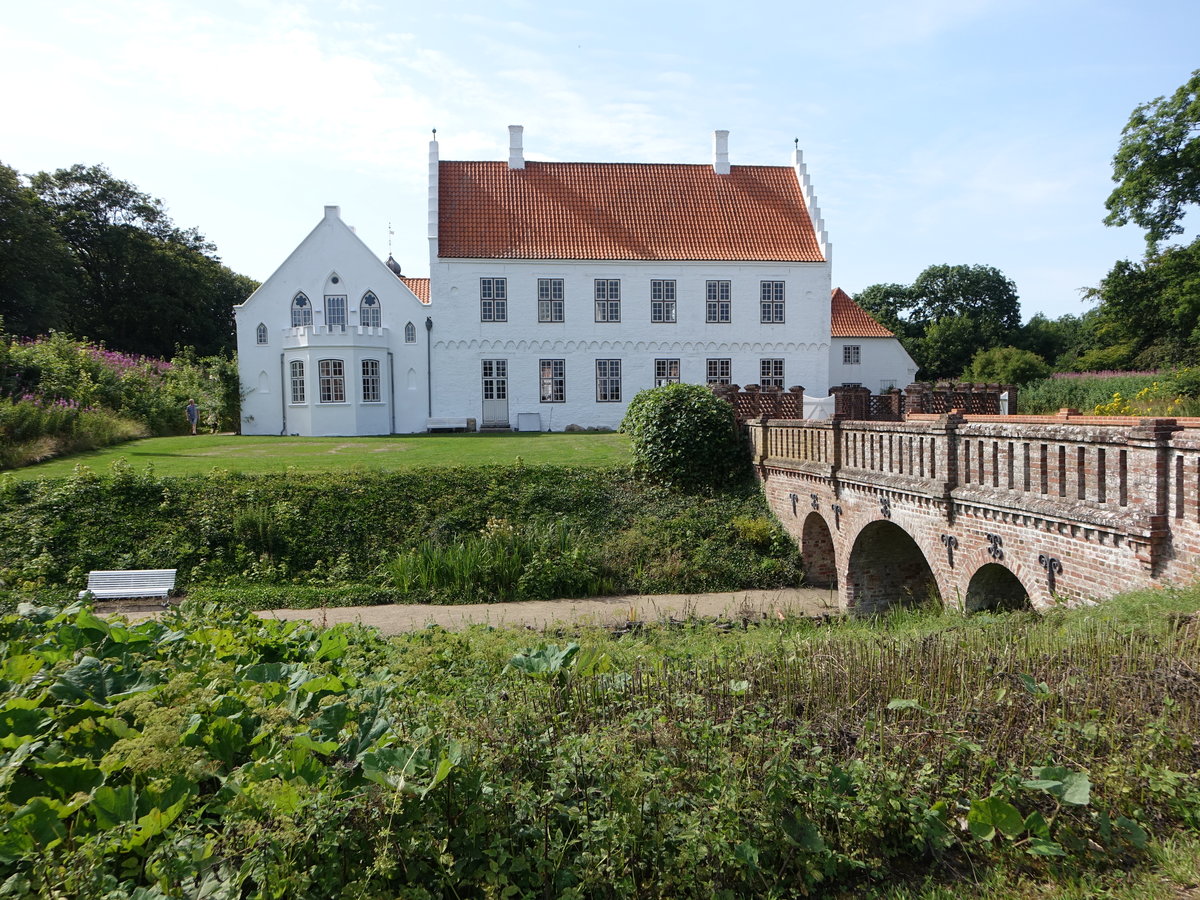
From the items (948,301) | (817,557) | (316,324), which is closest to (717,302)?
(316,324)

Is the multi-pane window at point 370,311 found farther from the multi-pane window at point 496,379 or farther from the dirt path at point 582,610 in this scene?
the dirt path at point 582,610

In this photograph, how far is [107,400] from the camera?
1118 inches

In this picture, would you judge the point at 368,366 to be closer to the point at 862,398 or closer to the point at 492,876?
the point at 862,398

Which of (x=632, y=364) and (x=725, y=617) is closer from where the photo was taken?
(x=725, y=617)

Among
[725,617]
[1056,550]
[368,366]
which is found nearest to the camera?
[1056,550]

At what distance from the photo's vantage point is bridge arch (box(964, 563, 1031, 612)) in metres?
10.0

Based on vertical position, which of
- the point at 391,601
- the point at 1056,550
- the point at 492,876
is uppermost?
the point at 1056,550

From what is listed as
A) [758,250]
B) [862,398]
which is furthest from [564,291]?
[862,398]

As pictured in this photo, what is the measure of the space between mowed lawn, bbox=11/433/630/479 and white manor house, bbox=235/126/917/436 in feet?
18.5

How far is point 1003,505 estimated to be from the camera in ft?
30.1

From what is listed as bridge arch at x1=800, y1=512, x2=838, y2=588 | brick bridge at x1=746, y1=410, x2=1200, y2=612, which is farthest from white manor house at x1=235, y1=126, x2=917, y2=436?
brick bridge at x1=746, y1=410, x2=1200, y2=612

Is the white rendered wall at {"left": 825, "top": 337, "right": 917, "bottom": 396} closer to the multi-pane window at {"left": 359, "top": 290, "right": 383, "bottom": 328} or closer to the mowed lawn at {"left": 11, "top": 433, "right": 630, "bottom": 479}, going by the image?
the mowed lawn at {"left": 11, "top": 433, "right": 630, "bottom": 479}

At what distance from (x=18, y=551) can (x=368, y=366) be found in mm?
16929

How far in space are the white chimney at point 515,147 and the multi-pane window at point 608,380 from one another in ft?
29.8
